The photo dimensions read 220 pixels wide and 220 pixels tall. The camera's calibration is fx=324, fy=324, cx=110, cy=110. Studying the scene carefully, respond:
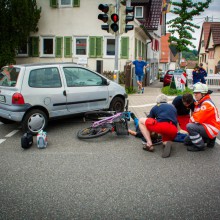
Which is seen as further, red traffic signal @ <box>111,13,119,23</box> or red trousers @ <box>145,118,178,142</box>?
red traffic signal @ <box>111,13,119,23</box>

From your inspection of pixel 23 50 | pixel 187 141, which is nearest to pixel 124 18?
pixel 187 141

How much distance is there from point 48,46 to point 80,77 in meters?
15.0

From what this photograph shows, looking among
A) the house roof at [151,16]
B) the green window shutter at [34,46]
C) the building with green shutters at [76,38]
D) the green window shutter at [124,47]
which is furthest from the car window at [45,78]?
the house roof at [151,16]

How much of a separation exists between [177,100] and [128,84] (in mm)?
10404

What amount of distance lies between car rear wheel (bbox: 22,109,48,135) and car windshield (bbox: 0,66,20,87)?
806mm

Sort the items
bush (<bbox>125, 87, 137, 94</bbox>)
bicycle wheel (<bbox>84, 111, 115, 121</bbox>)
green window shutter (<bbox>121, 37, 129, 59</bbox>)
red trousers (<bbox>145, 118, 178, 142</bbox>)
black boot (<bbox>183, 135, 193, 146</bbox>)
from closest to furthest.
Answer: red trousers (<bbox>145, 118, 178, 142</bbox>) < black boot (<bbox>183, 135, 193, 146</bbox>) < bicycle wheel (<bbox>84, 111, 115, 121</bbox>) < bush (<bbox>125, 87, 137, 94</bbox>) < green window shutter (<bbox>121, 37, 129, 59</bbox>)

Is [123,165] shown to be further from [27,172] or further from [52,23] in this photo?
[52,23]

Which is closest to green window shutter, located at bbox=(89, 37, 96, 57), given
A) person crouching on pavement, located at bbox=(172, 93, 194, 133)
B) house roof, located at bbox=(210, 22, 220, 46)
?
person crouching on pavement, located at bbox=(172, 93, 194, 133)

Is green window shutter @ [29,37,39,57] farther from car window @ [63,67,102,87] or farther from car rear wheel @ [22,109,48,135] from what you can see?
car rear wheel @ [22,109,48,135]

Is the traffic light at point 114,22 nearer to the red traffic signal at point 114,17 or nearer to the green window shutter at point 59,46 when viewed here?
the red traffic signal at point 114,17

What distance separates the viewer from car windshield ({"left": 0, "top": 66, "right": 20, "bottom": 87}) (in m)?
7.59

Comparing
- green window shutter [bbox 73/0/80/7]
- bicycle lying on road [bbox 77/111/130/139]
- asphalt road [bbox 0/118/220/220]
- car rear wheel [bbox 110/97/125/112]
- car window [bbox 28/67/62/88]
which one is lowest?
asphalt road [bbox 0/118/220/220]

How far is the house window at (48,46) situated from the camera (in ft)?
74.6

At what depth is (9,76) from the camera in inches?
308
